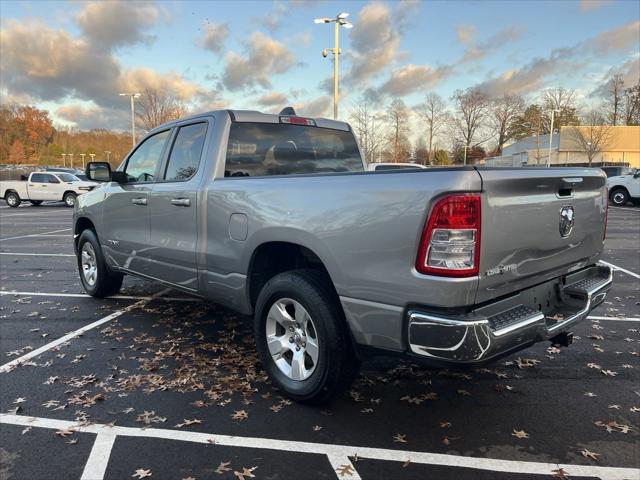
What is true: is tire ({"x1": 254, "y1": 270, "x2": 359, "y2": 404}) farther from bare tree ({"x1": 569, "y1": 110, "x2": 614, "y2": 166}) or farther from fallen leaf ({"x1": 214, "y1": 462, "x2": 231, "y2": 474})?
bare tree ({"x1": 569, "y1": 110, "x2": 614, "y2": 166})

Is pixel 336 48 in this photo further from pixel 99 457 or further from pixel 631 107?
pixel 631 107

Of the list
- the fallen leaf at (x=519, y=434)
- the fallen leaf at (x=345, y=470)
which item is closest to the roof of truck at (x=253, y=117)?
the fallen leaf at (x=345, y=470)

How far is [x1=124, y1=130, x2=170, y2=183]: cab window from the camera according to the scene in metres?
4.95

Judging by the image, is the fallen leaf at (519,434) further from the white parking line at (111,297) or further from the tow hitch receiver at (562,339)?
the white parking line at (111,297)

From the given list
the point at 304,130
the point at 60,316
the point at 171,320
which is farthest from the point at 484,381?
the point at 60,316

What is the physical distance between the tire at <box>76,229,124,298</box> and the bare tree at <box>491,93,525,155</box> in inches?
2832

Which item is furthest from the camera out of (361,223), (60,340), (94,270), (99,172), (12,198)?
(12,198)

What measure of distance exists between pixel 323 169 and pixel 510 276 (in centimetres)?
244

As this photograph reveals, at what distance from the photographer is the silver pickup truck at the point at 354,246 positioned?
254 centimetres

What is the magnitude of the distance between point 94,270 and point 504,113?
76.9 metres

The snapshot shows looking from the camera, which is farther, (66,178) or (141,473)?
(66,178)

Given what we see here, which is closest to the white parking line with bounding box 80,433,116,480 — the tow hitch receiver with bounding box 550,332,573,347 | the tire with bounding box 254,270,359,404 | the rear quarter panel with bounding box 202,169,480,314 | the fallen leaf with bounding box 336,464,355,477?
the tire with bounding box 254,270,359,404

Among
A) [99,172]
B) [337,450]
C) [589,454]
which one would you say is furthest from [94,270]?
[589,454]

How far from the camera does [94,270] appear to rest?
621 centimetres
